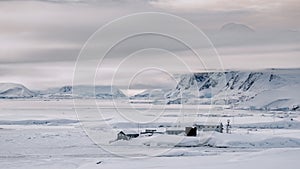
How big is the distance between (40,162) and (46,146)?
13.3m

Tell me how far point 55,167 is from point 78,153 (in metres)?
10.0

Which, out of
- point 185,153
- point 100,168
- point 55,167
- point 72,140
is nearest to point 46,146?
point 72,140

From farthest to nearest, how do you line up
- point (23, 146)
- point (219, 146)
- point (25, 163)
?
point (219, 146) < point (23, 146) < point (25, 163)

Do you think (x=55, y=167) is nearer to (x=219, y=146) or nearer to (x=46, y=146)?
(x=46, y=146)

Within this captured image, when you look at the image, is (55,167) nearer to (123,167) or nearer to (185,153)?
(123,167)

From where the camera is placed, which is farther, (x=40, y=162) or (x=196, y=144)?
(x=196, y=144)

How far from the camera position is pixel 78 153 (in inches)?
1444

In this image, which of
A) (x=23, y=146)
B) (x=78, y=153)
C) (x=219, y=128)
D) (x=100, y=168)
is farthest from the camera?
(x=219, y=128)

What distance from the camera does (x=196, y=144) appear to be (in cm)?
4878

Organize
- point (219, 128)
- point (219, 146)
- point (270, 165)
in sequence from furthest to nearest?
point (219, 128) < point (219, 146) < point (270, 165)

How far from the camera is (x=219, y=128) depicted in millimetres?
59188

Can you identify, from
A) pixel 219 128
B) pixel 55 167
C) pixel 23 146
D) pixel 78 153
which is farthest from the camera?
pixel 219 128

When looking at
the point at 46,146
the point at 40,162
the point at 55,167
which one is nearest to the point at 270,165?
the point at 55,167

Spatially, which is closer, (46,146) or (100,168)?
(100,168)
